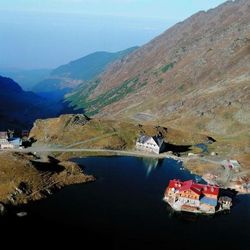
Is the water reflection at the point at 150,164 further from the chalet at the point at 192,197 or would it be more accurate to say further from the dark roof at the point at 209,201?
the dark roof at the point at 209,201

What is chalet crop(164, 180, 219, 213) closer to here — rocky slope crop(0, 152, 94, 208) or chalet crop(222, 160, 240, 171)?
rocky slope crop(0, 152, 94, 208)

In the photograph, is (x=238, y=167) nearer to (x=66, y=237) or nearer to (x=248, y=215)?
(x=248, y=215)

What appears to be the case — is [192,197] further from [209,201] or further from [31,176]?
[31,176]

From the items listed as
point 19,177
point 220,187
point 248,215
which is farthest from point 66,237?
point 220,187

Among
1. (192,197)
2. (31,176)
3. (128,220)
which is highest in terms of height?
(31,176)

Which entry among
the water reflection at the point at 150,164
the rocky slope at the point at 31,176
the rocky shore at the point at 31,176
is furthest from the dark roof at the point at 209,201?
the rocky shore at the point at 31,176

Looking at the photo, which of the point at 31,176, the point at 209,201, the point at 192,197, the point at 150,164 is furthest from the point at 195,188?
the point at 31,176

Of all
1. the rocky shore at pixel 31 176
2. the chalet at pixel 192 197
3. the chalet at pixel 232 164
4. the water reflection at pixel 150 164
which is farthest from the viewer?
the chalet at pixel 232 164
